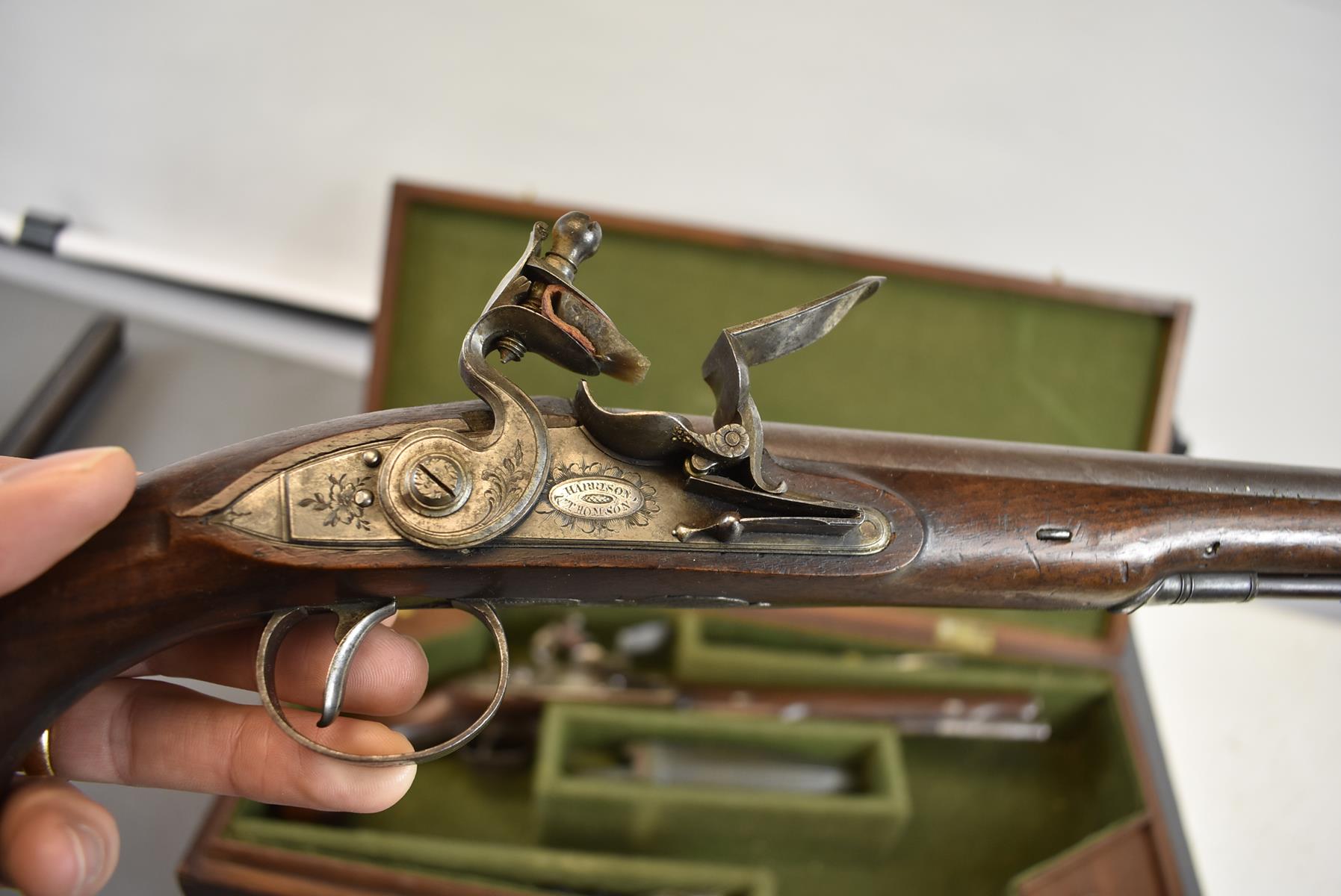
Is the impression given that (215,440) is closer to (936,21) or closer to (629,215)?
(629,215)

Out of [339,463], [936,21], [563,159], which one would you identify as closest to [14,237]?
[563,159]

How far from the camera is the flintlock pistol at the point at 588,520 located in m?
1.59

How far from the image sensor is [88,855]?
5.41ft

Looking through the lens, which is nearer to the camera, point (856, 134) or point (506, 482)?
point (506, 482)

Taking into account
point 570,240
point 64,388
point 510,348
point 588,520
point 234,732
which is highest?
point 64,388

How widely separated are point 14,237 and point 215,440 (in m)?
1.71

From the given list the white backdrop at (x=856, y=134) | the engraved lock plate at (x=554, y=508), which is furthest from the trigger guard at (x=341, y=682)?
the white backdrop at (x=856, y=134)

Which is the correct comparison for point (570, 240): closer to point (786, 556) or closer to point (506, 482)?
point (506, 482)

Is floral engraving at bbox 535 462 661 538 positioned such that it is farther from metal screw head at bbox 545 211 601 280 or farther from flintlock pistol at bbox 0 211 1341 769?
metal screw head at bbox 545 211 601 280

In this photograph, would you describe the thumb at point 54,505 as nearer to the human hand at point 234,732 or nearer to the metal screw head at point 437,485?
the human hand at point 234,732

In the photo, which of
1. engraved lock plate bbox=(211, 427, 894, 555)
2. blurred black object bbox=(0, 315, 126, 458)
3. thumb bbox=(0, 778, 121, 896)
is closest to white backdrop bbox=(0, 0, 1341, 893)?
blurred black object bbox=(0, 315, 126, 458)

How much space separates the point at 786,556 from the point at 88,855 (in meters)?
1.56

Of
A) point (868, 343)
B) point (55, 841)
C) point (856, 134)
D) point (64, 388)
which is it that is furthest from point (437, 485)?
point (64, 388)

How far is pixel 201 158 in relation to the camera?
4.38 meters
